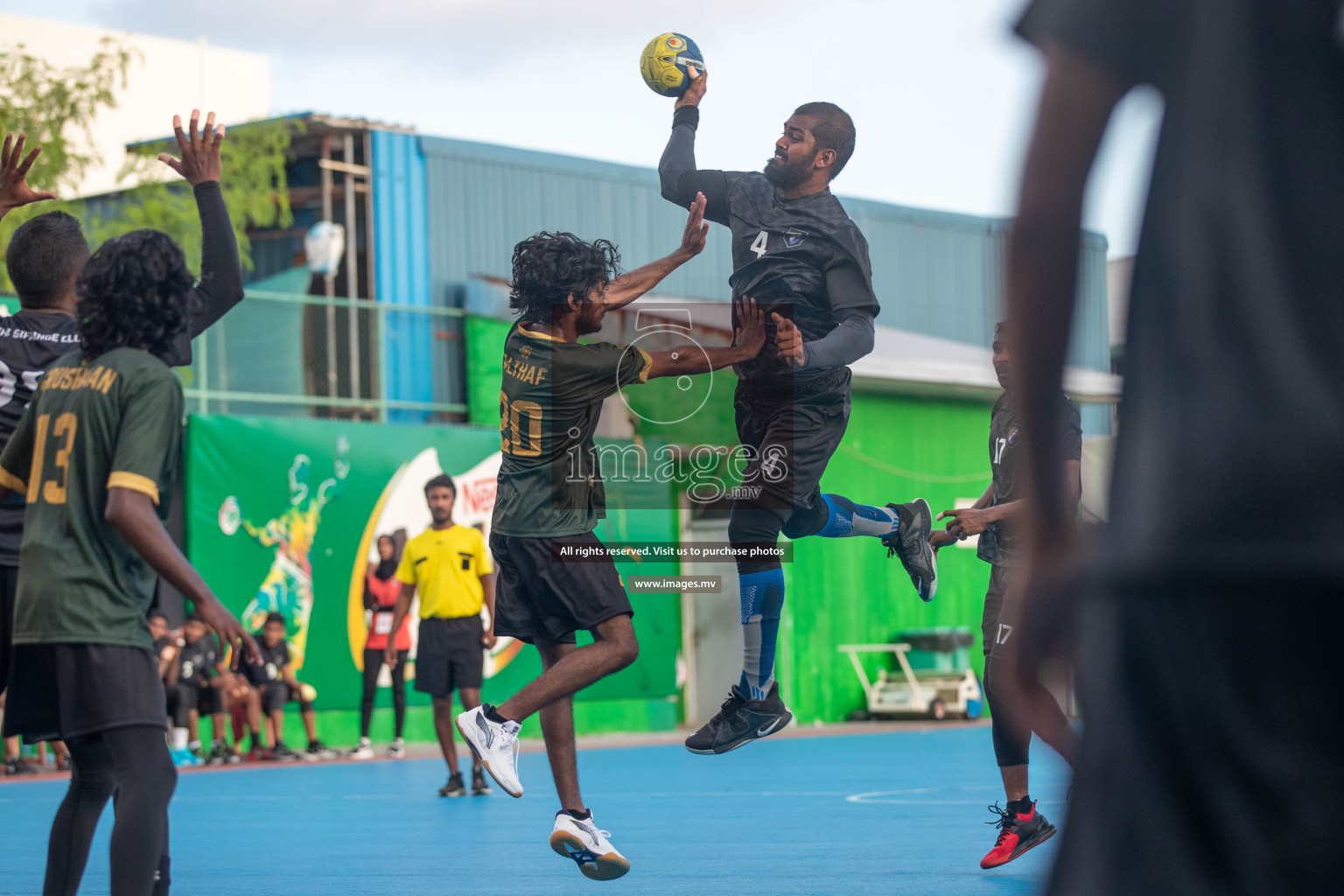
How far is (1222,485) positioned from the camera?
1.52m

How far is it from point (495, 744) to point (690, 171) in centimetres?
244

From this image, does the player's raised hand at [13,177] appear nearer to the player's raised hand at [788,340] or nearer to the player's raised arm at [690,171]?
the player's raised arm at [690,171]

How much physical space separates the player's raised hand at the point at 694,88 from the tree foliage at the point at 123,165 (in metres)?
10.2

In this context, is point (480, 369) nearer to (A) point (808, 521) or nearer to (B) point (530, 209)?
(B) point (530, 209)

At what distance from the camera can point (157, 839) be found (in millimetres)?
4168

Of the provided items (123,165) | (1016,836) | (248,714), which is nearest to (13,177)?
(1016,836)

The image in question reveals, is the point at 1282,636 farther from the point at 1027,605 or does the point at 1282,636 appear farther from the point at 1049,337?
the point at 1049,337

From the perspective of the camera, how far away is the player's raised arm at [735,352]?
578 centimetres

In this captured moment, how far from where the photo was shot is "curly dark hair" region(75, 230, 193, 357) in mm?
4402

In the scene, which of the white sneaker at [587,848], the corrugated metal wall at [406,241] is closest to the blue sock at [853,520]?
the white sneaker at [587,848]

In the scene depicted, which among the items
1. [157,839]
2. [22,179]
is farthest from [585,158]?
[157,839]

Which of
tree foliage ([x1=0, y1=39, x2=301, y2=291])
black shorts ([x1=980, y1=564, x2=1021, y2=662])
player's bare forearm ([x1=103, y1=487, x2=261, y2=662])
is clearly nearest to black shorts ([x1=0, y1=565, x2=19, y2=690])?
player's bare forearm ([x1=103, y1=487, x2=261, y2=662])

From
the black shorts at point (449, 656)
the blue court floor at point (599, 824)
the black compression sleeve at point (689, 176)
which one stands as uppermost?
the black compression sleeve at point (689, 176)

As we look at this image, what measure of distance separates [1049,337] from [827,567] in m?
22.0
